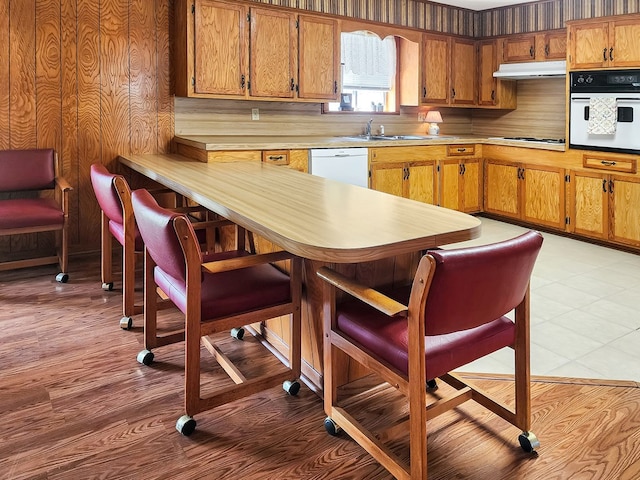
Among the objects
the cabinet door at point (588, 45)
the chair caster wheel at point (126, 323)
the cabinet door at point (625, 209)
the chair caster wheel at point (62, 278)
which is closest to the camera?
the chair caster wheel at point (126, 323)

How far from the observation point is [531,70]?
5562mm

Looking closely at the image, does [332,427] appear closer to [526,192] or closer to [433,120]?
[526,192]

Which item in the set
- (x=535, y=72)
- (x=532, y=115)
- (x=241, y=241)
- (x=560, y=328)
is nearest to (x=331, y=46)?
(x=535, y=72)

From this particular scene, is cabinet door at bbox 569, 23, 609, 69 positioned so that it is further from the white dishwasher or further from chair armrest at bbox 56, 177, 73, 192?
chair armrest at bbox 56, 177, 73, 192

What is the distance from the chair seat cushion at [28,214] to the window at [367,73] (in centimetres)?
297

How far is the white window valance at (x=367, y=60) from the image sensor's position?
5578 mm

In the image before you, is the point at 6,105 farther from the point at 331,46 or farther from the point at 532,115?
the point at 532,115

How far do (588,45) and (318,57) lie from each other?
2.41m

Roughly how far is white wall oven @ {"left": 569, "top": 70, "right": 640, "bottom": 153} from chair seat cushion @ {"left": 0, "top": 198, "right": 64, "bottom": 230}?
438 centimetres

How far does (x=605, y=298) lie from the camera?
11.2ft

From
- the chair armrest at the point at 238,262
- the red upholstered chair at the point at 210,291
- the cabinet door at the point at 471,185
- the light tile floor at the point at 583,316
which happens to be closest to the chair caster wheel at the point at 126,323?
the red upholstered chair at the point at 210,291

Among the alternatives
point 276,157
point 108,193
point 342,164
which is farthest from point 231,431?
point 342,164

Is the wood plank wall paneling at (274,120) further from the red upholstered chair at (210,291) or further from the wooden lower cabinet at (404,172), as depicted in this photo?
the red upholstered chair at (210,291)

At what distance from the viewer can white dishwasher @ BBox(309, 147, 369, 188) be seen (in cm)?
473
